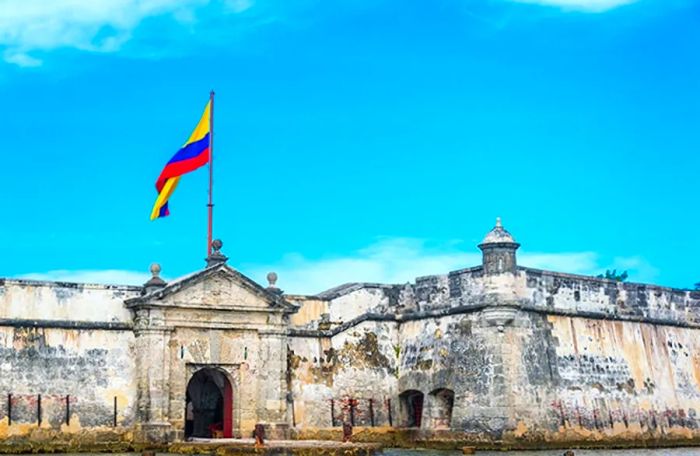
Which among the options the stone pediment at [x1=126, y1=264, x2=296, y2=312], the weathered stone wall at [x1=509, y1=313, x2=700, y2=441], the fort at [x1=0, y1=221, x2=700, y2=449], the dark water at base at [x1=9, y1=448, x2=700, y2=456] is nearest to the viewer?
the dark water at base at [x1=9, y1=448, x2=700, y2=456]

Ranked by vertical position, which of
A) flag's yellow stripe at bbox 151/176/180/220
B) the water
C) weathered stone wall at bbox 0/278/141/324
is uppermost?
flag's yellow stripe at bbox 151/176/180/220

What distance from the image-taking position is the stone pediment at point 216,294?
2983 cm

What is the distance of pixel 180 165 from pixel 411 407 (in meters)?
9.40

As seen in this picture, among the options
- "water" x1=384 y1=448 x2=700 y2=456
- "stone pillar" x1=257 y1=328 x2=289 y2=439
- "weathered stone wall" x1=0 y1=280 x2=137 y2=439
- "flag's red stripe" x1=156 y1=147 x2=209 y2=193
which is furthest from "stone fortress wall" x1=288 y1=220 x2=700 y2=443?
"weathered stone wall" x1=0 y1=280 x2=137 y2=439

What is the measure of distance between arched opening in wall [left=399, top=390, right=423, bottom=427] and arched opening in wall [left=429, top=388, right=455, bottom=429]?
81cm

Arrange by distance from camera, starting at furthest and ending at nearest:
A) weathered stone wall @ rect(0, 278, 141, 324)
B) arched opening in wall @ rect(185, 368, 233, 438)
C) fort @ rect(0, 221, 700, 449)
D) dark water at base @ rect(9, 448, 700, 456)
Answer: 1. arched opening in wall @ rect(185, 368, 233, 438)
2. fort @ rect(0, 221, 700, 449)
3. weathered stone wall @ rect(0, 278, 141, 324)
4. dark water at base @ rect(9, 448, 700, 456)

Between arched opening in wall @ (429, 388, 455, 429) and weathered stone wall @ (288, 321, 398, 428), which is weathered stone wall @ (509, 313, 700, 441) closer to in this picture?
arched opening in wall @ (429, 388, 455, 429)

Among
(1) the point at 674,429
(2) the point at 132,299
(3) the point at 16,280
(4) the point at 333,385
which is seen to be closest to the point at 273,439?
(4) the point at 333,385

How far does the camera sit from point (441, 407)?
31938mm

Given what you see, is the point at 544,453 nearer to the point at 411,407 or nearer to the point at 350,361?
the point at 411,407

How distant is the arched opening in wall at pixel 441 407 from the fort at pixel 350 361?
0.04 m

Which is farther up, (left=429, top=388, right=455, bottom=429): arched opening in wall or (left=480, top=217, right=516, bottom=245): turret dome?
(left=480, top=217, right=516, bottom=245): turret dome

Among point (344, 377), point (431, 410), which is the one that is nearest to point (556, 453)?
point (431, 410)

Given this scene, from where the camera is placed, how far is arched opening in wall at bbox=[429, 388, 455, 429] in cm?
3169
